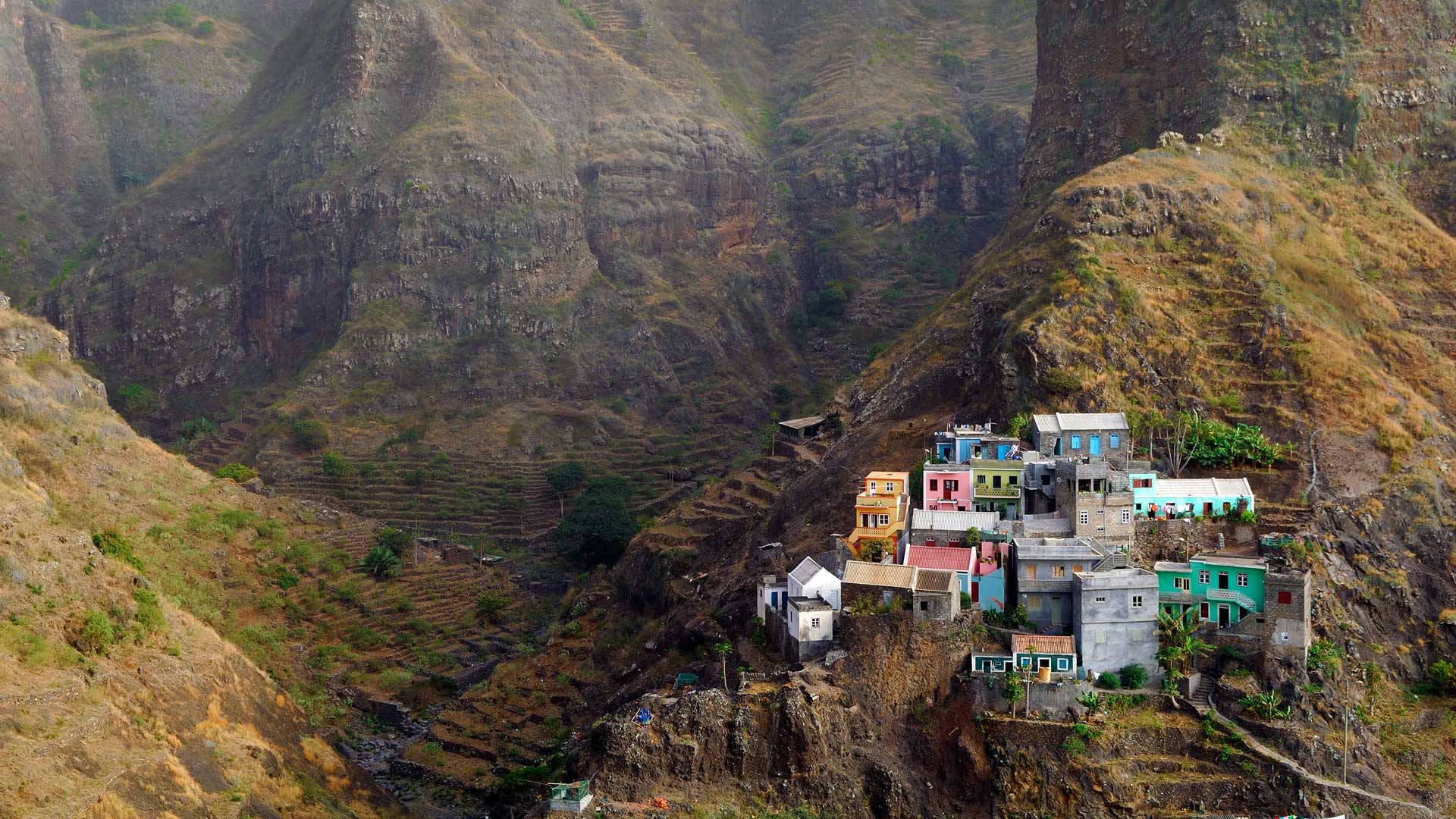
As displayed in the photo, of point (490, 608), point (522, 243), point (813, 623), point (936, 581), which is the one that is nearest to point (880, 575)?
point (936, 581)

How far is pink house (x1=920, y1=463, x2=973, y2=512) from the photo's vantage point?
229ft

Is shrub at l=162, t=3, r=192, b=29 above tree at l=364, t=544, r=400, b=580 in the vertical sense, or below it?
above

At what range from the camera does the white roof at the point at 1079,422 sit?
234 feet

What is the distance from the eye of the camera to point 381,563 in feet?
310

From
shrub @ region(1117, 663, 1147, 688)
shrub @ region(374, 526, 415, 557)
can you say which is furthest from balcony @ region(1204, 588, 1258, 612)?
shrub @ region(374, 526, 415, 557)

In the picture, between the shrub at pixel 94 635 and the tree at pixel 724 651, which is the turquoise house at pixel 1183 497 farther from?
the shrub at pixel 94 635

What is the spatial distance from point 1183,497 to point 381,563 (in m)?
43.5

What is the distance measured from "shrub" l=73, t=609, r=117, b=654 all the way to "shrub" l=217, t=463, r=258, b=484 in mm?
41821

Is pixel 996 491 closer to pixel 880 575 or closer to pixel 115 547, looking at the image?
pixel 880 575

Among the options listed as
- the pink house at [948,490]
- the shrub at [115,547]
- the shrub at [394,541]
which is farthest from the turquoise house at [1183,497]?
the shrub at [394,541]

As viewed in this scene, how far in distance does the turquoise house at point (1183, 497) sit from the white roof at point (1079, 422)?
385cm

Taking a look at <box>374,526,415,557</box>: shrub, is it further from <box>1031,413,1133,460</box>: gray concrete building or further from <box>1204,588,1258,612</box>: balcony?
<box>1204,588,1258,612</box>: balcony

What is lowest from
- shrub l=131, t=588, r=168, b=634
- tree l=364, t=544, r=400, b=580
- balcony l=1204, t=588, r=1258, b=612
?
shrub l=131, t=588, r=168, b=634

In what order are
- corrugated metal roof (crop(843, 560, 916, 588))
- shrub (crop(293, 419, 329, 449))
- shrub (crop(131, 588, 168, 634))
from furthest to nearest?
1. shrub (crop(293, 419, 329, 449))
2. shrub (crop(131, 588, 168, 634))
3. corrugated metal roof (crop(843, 560, 916, 588))
